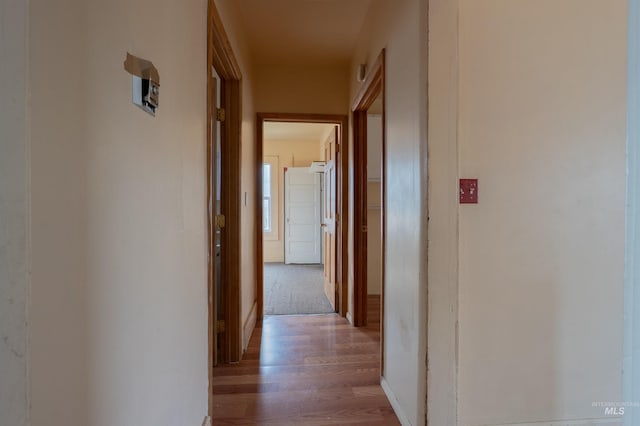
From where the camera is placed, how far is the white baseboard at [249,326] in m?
2.43

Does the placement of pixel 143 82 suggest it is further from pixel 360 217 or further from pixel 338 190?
pixel 338 190

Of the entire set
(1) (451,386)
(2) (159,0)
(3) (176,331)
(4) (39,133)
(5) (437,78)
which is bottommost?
(1) (451,386)

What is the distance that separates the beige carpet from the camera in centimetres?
348

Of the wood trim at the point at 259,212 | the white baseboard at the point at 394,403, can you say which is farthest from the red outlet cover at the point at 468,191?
the wood trim at the point at 259,212

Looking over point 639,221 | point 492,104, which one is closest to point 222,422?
point 639,221

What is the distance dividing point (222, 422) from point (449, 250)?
145 centimetres

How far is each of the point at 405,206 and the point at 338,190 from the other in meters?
1.79

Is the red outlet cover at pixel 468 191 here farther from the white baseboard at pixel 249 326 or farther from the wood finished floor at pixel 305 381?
the white baseboard at pixel 249 326

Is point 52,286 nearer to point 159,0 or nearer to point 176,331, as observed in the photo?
point 176,331

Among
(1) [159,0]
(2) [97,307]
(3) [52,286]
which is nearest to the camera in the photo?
(3) [52,286]

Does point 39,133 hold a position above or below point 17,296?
above

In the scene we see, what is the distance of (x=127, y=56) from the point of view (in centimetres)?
78

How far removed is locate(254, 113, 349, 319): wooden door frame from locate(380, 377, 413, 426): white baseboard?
1299 millimetres

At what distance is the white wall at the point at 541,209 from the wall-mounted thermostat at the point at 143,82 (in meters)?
1.24
